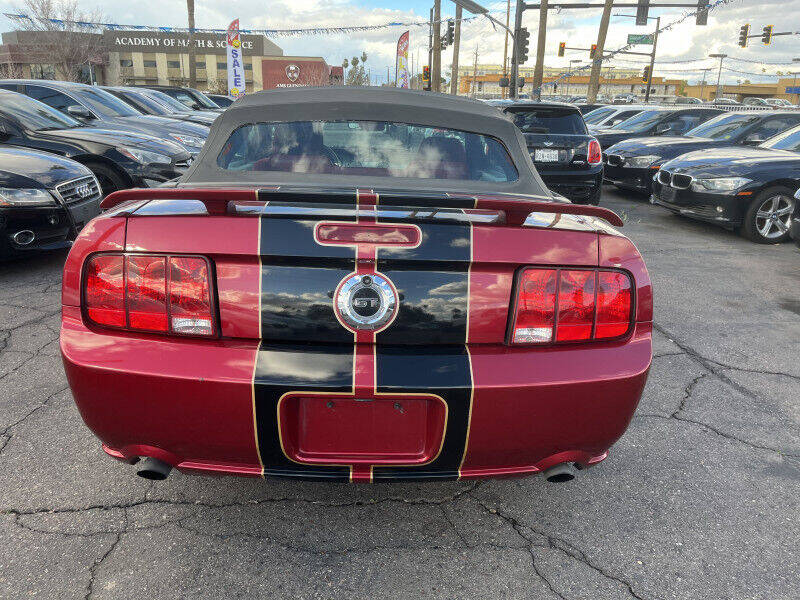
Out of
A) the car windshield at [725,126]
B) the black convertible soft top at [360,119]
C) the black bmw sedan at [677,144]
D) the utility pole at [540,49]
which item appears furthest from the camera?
the utility pole at [540,49]

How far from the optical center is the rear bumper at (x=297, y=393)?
1.74 meters

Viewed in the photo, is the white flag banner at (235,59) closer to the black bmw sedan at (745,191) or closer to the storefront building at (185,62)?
the black bmw sedan at (745,191)

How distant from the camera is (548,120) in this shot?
28.0ft

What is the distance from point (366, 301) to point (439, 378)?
312 mm

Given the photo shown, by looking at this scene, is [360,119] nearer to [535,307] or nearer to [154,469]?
[535,307]

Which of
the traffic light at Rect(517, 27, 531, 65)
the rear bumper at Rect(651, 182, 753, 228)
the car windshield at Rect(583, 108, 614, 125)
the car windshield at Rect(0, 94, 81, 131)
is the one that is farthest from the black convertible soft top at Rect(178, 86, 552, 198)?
the traffic light at Rect(517, 27, 531, 65)

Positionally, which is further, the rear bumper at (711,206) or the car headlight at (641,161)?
the car headlight at (641,161)

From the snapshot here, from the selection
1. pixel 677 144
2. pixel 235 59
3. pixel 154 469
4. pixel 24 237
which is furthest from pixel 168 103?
pixel 154 469

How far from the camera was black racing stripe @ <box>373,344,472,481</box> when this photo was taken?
1729 mm

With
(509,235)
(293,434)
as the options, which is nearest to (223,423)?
(293,434)

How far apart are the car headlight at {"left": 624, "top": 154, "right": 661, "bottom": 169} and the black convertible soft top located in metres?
7.92

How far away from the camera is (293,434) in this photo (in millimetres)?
1801

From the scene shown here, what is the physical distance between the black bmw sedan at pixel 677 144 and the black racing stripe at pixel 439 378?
30.2 ft

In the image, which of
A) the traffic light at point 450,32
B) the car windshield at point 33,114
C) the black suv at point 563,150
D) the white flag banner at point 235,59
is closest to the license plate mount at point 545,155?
the black suv at point 563,150
